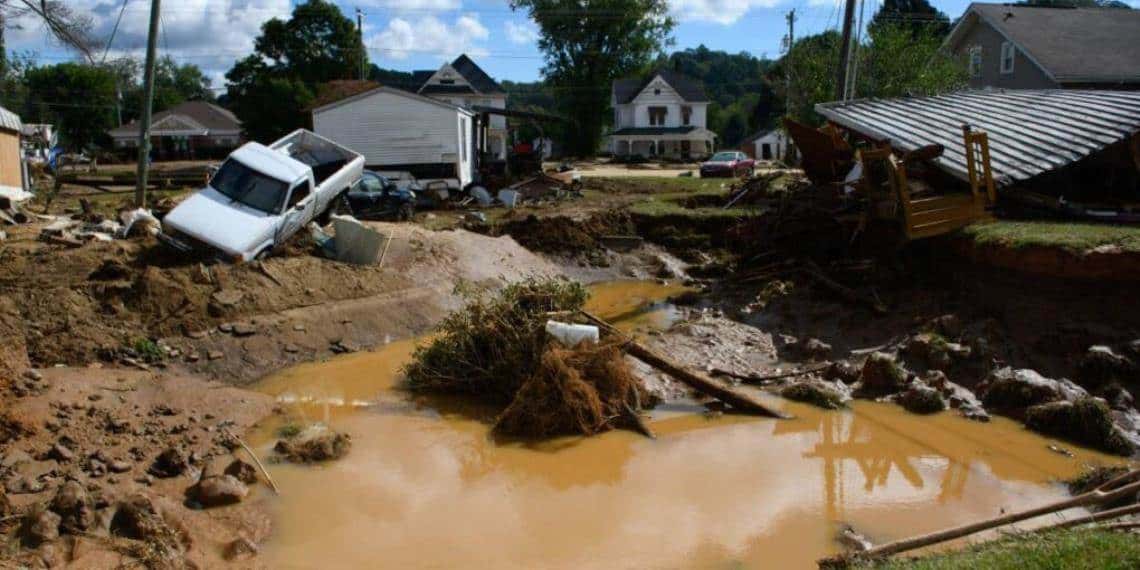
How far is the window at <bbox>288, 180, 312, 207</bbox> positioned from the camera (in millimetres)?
15916

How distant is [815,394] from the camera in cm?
1124

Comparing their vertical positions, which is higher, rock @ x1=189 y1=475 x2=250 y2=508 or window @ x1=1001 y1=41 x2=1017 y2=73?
window @ x1=1001 y1=41 x2=1017 y2=73

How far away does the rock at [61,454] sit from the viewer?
850 cm

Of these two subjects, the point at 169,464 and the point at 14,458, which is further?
the point at 169,464

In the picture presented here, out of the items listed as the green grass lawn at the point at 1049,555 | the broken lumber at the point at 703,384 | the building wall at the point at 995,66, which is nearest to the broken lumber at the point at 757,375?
the broken lumber at the point at 703,384

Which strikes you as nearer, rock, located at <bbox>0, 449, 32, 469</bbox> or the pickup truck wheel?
rock, located at <bbox>0, 449, 32, 469</bbox>

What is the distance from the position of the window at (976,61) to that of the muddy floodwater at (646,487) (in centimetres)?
3510

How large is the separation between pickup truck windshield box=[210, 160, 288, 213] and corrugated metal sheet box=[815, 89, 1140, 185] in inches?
→ 433

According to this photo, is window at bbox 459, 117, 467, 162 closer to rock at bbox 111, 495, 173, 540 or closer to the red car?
the red car

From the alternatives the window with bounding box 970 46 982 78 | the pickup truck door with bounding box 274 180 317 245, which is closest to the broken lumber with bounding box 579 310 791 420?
the pickup truck door with bounding box 274 180 317 245

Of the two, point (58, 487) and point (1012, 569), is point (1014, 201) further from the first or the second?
point (58, 487)

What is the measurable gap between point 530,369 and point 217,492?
4148mm

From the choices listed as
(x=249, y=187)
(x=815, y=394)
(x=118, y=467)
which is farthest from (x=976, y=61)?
(x=118, y=467)

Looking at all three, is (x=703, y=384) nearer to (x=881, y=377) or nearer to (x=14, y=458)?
(x=881, y=377)
